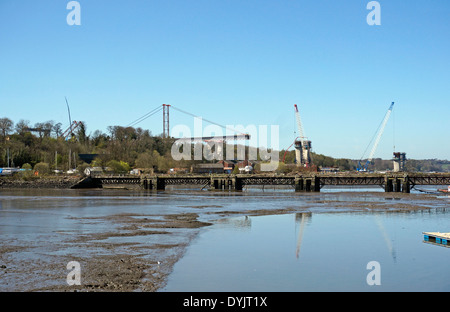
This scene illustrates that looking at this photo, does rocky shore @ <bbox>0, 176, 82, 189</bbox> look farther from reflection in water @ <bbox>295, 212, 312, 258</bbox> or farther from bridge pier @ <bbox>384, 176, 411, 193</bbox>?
reflection in water @ <bbox>295, 212, 312, 258</bbox>

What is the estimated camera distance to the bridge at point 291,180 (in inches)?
3895

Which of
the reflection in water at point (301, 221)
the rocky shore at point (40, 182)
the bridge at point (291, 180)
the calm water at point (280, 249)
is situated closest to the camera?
the calm water at point (280, 249)

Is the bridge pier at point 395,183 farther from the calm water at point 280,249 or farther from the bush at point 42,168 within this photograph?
the bush at point 42,168

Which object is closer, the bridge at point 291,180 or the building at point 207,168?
the bridge at point 291,180

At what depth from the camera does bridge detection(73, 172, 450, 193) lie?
98.9 meters

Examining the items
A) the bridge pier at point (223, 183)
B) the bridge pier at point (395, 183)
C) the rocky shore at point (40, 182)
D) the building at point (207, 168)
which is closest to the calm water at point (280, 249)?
the bridge pier at point (395, 183)

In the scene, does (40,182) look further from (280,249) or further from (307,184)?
(280,249)

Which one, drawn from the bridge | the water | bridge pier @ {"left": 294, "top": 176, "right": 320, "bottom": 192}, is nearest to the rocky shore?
the bridge

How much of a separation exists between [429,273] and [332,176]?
8058 cm

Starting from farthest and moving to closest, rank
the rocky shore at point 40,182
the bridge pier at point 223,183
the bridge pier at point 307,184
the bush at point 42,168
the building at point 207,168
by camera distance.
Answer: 1. the building at point 207,168
2. the bush at point 42,168
3. the rocky shore at point 40,182
4. the bridge pier at point 223,183
5. the bridge pier at point 307,184
